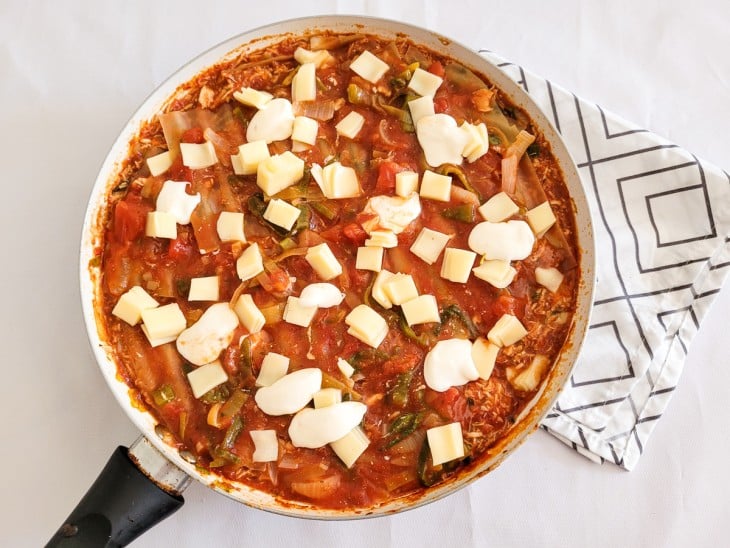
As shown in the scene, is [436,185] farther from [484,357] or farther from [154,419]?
[154,419]

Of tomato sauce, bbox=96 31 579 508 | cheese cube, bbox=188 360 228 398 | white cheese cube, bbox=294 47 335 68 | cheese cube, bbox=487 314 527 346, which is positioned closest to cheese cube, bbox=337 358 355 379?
tomato sauce, bbox=96 31 579 508

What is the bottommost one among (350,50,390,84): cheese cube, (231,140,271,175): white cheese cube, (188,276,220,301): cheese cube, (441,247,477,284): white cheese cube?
(441,247,477,284): white cheese cube

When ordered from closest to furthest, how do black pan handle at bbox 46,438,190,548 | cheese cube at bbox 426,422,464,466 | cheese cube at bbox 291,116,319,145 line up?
black pan handle at bbox 46,438,190,548 < cheese cube at bbox 426,422,464,466 < cheese cube at bbox 291,116,319,145

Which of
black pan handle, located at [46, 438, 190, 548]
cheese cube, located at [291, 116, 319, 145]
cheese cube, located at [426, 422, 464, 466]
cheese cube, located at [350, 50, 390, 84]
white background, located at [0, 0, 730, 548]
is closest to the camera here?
black pan handle, located at [46, 438, 190, 548]

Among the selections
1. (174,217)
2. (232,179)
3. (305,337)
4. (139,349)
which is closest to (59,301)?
(139,349)

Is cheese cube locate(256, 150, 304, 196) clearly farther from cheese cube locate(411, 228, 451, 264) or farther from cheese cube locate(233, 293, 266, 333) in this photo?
cheese cube locate(411, 228, 451, 264)

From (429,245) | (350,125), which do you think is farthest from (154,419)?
(350,125)
